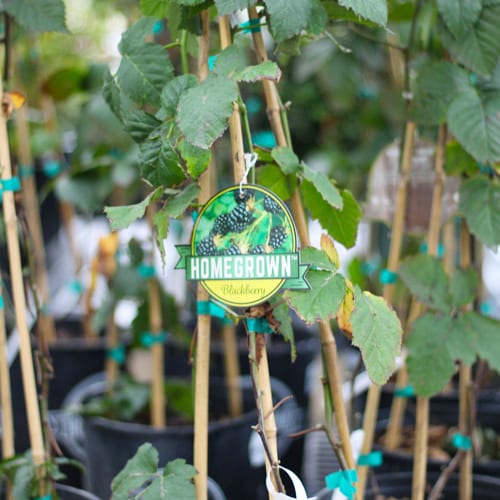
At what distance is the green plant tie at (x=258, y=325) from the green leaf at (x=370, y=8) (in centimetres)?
35

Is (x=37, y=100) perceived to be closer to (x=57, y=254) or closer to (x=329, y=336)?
(x=57, y=254)

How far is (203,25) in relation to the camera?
860mm

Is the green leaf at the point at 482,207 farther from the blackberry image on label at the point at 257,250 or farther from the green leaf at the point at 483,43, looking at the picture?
the blackberry image on label at the point at 257,250

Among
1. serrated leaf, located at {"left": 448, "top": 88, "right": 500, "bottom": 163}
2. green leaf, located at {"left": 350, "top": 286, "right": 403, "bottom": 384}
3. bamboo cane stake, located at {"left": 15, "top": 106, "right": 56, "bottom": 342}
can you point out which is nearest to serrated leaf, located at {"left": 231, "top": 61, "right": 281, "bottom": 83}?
green leaf, located at {"left": 350, "top": 286, "right": 403, "bottom": 384}

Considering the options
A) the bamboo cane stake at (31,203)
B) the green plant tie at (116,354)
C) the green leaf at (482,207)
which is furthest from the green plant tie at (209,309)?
the bamboo cane stake at (31,203)

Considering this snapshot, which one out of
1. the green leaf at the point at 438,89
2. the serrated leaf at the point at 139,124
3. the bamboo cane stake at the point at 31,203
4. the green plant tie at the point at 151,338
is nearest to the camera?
the serrated leaf at the point at 139,124

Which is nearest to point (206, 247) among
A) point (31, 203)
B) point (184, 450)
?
point (184, 450)

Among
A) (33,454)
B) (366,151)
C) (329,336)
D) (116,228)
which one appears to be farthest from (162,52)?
(366,151)

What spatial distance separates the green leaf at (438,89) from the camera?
1.11m

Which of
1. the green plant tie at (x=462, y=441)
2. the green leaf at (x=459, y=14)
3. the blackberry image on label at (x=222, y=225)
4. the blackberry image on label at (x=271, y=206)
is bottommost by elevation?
the green plant tie at (x=462, y=441)

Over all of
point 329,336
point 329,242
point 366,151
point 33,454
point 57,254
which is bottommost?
point 33,454

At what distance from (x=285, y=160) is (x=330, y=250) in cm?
12

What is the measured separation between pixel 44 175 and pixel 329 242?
2.11m

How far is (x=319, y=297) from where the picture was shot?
755 mm
